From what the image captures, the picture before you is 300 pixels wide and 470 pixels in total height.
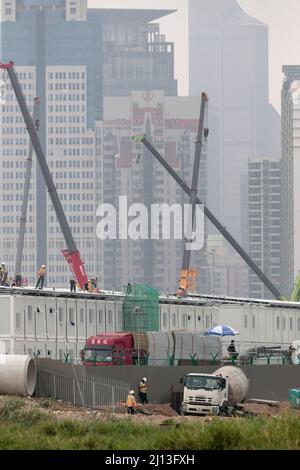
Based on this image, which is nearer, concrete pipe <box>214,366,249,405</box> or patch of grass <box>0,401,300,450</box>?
patch of grass <box>0,401,300,450</box>

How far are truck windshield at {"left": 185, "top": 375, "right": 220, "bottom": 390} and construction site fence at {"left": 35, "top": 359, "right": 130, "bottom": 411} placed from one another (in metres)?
3.18

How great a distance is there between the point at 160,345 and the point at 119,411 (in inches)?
850

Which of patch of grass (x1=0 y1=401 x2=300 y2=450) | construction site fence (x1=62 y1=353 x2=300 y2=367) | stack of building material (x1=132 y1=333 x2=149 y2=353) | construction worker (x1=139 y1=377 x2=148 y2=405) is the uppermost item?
stack of building material (x1=132 y1=333 x2=149 y2=353)

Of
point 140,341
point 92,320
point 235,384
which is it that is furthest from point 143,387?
point 92,320

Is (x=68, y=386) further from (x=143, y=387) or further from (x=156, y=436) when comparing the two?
(x=156, y=436)

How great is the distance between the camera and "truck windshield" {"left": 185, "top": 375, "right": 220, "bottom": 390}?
6788cm

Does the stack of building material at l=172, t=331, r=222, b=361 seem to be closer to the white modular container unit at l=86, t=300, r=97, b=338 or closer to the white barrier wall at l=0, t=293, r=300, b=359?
the white modular container unit at l=86, t=300, r=97, b=338

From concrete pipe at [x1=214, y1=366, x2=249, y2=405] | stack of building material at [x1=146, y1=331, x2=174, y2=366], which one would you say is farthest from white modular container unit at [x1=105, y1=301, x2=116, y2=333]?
concrete pipe at [x1=214, y1=366, x2=249, y2=405]

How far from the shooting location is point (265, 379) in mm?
89000

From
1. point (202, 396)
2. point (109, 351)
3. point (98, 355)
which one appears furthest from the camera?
point (109, 351)

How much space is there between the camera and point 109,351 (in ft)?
266

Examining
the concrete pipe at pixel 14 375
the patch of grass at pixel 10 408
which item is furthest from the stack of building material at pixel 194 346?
the patch of grass at pixel 10 408

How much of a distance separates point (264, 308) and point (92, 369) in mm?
45629

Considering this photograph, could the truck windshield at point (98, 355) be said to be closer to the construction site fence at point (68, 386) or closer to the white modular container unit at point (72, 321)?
the construction site fence at point (68, 386)
